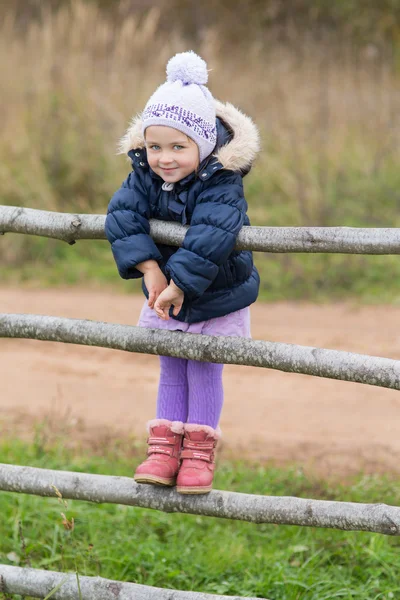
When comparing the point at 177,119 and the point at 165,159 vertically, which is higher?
the point at 177,119

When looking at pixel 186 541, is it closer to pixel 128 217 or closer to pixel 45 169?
pixel 128 217

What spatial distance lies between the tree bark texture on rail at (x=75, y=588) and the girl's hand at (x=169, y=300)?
A: 787 millimetres

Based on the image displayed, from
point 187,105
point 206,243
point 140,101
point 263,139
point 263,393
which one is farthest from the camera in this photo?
point 263,139

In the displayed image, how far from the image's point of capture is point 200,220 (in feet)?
7.80

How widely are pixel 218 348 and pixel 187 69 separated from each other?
788 millimetres

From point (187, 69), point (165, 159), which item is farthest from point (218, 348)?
point (187, 69)

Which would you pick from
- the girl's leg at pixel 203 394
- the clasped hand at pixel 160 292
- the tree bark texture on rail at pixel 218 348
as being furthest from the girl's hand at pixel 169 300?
the girl's leg at pixel 203 394

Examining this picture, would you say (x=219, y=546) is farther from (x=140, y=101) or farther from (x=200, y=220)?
(x=140, y=101)

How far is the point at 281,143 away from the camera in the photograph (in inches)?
320

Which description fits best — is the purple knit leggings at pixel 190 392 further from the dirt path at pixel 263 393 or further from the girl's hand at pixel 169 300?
the dirt path at pixel 263 393

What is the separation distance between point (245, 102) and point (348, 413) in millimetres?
4911

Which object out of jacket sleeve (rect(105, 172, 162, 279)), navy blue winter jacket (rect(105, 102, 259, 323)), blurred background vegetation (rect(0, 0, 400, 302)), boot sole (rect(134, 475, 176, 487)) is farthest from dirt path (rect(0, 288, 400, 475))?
jacket sleeve (rect(105, 172, 162, 279))

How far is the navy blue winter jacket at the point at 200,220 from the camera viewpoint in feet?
7.75

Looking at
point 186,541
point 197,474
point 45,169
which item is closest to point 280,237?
point 197,474
